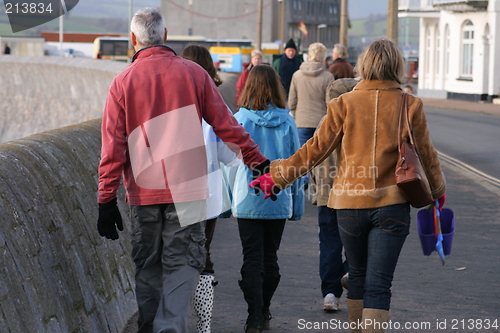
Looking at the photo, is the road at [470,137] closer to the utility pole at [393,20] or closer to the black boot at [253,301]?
the utility pole at [393,20]

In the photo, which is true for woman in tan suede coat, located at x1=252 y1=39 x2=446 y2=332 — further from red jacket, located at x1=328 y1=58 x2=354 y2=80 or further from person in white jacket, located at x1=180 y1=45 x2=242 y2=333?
red jacket, located at x1=328 y1=58 x2=354 y2=80

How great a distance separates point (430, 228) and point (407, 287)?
159 centimetres

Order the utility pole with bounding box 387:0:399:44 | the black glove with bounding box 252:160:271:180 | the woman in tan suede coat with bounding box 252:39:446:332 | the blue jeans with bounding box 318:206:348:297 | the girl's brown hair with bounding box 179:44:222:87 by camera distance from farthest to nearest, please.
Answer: the utility pole with bounding box 387:0:399:44 → the blue jeans with bounding box 318:206:348:297 → the girl's brown hair with bounding box 179:44:222:87 → the black glove with bounding box 252:160:271:180 → the woman in tan suede coat with bounding box 252:39:446:332

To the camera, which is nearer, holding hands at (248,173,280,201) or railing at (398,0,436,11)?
holding hands at (248,173,280,201)

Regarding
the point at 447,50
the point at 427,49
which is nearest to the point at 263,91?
the point at 447,50

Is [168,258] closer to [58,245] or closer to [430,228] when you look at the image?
[58,245]

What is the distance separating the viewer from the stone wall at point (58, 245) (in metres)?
3.38

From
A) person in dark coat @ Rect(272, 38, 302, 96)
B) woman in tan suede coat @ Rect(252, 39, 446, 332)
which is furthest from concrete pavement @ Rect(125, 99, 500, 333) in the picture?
person in dark coat @ Rect(272, 38, 302, 96)

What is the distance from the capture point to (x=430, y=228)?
14.1 feet

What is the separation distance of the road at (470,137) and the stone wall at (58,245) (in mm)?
8849

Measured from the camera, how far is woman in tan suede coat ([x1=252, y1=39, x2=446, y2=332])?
3906 millimetres

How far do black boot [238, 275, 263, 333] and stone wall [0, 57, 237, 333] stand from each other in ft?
2.56

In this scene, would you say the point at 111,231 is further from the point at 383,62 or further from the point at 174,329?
the point at 383,62

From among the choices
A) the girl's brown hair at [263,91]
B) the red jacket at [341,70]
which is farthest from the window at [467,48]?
the girl's brown hair at [263,91]
